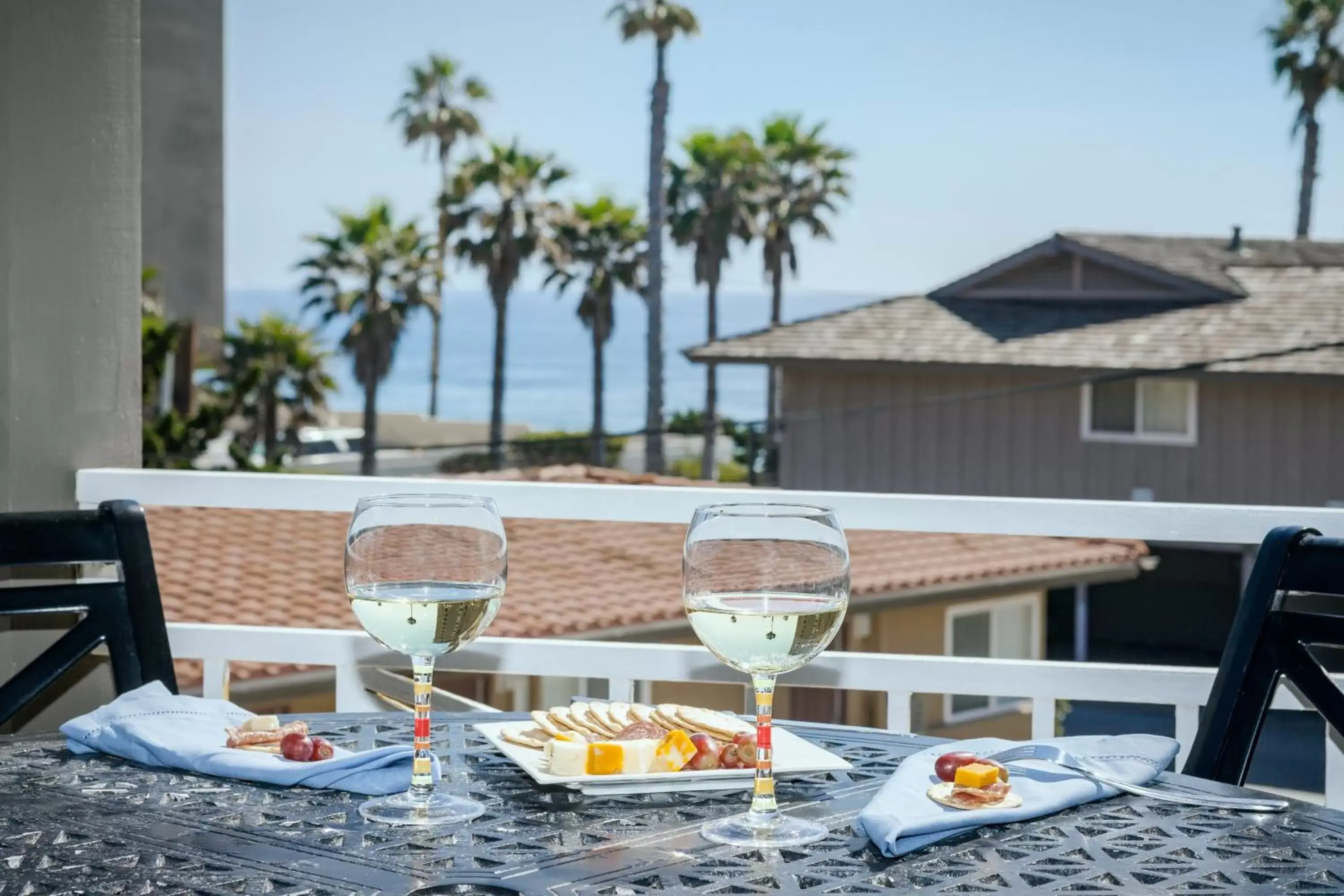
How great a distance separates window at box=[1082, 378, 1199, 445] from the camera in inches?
665

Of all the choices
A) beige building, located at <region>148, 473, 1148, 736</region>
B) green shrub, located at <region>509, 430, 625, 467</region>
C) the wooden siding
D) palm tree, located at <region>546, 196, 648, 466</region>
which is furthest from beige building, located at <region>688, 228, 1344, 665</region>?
green shrub, located at <region>509, 430, 625, 467</region>

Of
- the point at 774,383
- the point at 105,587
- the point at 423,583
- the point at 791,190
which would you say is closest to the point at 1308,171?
the point at 774,383

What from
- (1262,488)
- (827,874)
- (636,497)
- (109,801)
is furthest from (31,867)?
(1262,488)

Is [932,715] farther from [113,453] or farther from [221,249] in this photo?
[221,249]

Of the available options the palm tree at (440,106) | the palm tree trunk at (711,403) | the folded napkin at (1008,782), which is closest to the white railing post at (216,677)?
the folded napkin at (1008,782)

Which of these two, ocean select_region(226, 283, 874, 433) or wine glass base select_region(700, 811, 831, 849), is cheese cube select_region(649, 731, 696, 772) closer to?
wine glass base select_region(700, 811, 831, 849)

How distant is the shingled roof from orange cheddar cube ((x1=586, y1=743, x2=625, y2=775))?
51.9 feet

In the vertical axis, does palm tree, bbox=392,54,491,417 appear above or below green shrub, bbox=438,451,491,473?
above

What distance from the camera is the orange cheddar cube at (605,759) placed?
3.55ft

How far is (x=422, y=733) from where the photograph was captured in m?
1.01

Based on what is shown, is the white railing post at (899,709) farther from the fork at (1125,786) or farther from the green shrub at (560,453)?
the green shrub at (560,453)

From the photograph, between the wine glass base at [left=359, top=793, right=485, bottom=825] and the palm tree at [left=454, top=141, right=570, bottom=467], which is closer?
the wine glass base at [left=359, top=793, right=485, bottom=825]

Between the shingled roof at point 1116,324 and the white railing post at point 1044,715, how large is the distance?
48.1 ft

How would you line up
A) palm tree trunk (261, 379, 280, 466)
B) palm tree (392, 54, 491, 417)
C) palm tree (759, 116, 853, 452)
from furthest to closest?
palm tree (392, 54, 491, 417) → palm tree (759, 116, 853, 452) → palm tree trunk (261, 379, 280, 466)
